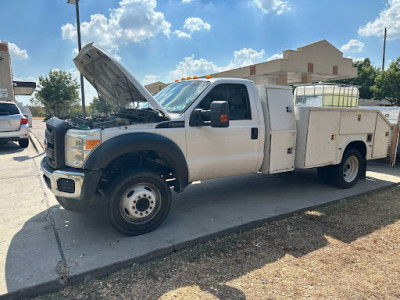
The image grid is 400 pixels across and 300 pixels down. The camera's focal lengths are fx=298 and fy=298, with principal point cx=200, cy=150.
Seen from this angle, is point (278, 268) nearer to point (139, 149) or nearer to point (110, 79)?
point (139, 149)

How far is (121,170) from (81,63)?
1.95 meters

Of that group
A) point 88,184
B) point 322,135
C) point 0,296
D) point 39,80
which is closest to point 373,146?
point 322,135

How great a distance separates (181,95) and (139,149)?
135cm

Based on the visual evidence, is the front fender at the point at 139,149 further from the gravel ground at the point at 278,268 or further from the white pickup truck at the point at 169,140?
the gravel ground at the point at 278,268

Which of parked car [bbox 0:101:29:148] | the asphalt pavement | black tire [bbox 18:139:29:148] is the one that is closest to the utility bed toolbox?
the asphalt pavement

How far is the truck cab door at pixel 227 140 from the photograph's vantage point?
429cm

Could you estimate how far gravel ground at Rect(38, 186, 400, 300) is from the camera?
9.48ft

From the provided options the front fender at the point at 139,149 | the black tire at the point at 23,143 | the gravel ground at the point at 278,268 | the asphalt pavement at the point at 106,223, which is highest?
the front fender at the point at 139,149

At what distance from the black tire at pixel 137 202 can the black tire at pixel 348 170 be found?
12.4 ft

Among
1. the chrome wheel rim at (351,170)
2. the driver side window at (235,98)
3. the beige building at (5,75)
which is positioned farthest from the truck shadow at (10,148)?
the chrome wheel rim at (351,170)

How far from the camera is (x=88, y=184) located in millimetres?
3553

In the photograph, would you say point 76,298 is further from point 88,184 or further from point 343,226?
point 343,226

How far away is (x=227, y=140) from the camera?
451cm

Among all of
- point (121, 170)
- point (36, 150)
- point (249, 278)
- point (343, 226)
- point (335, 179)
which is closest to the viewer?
point (249, 278)
